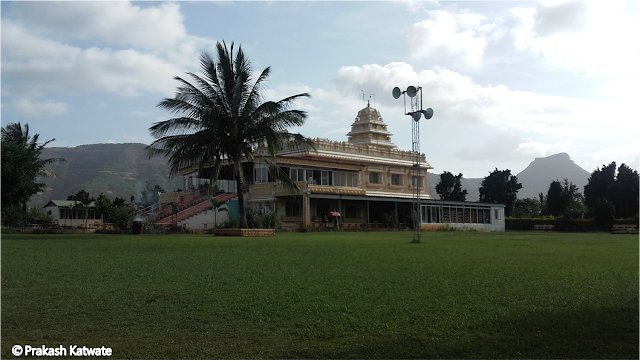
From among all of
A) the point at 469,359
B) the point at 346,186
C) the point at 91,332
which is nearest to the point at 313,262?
the point at 91,332

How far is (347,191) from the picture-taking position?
42.0 metres

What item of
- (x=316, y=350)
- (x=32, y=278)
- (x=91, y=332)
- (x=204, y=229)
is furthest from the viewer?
(x=204, y=229)

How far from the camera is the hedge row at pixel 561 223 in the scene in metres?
45.8

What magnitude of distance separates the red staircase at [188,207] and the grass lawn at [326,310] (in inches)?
943

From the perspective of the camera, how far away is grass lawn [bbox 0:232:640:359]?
16.1ft

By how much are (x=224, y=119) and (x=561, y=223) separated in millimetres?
33626

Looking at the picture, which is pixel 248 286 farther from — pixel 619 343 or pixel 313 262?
pixel 619 343

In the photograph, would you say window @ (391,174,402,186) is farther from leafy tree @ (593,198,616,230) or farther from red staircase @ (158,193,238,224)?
red staircase @ (158,193,238,224)

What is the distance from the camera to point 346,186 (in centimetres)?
4366

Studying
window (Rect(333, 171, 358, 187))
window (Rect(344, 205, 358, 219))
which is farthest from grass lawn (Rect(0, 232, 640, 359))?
window (Rect(344, 205, 358, 219))

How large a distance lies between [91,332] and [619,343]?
481 cm

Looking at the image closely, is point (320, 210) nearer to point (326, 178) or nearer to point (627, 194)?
point (326, 178)

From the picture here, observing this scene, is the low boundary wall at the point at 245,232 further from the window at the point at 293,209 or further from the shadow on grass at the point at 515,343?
the shadow on grass at the point at 515,343

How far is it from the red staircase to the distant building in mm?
1816
